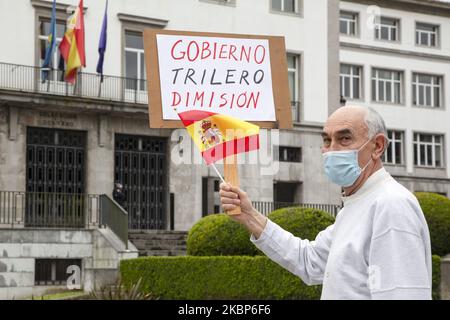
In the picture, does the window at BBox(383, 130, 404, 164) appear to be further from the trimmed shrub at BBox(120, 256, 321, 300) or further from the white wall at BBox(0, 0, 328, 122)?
the trimmed shrub at BBox(120, 256, 321, 300)

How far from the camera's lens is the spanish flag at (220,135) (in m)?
4.77

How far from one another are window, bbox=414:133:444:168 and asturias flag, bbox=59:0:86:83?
24429 millimetres

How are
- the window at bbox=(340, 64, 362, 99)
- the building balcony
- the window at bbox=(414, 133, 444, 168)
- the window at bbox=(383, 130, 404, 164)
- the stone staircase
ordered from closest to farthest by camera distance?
1. the stone staircase
2. the building balcony
3. the window at bbox=(340, 64, 362, 99)
4. the window at bbox=(383, 130, 404, 164)
5. the window at bbox=(414, 133, 444, 168)

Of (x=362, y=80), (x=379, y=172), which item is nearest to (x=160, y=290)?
(x=379, y=172)

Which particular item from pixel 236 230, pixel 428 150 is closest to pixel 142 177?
pixel 236 230

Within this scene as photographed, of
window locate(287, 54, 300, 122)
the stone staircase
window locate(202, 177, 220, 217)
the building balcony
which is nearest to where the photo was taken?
the stone staircase

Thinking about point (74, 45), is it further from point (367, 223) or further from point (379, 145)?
point (367, 223)

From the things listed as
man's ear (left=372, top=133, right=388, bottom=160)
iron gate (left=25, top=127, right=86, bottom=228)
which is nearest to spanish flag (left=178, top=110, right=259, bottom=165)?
man's ear (left=372, top=133, right=388, bottom=160)

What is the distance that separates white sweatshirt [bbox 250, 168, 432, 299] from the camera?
3.68 metres

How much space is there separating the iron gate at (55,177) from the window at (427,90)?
75.7 feet

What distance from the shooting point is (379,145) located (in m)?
4.17

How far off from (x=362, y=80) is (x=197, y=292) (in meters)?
28.5

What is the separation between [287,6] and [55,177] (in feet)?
37.4
